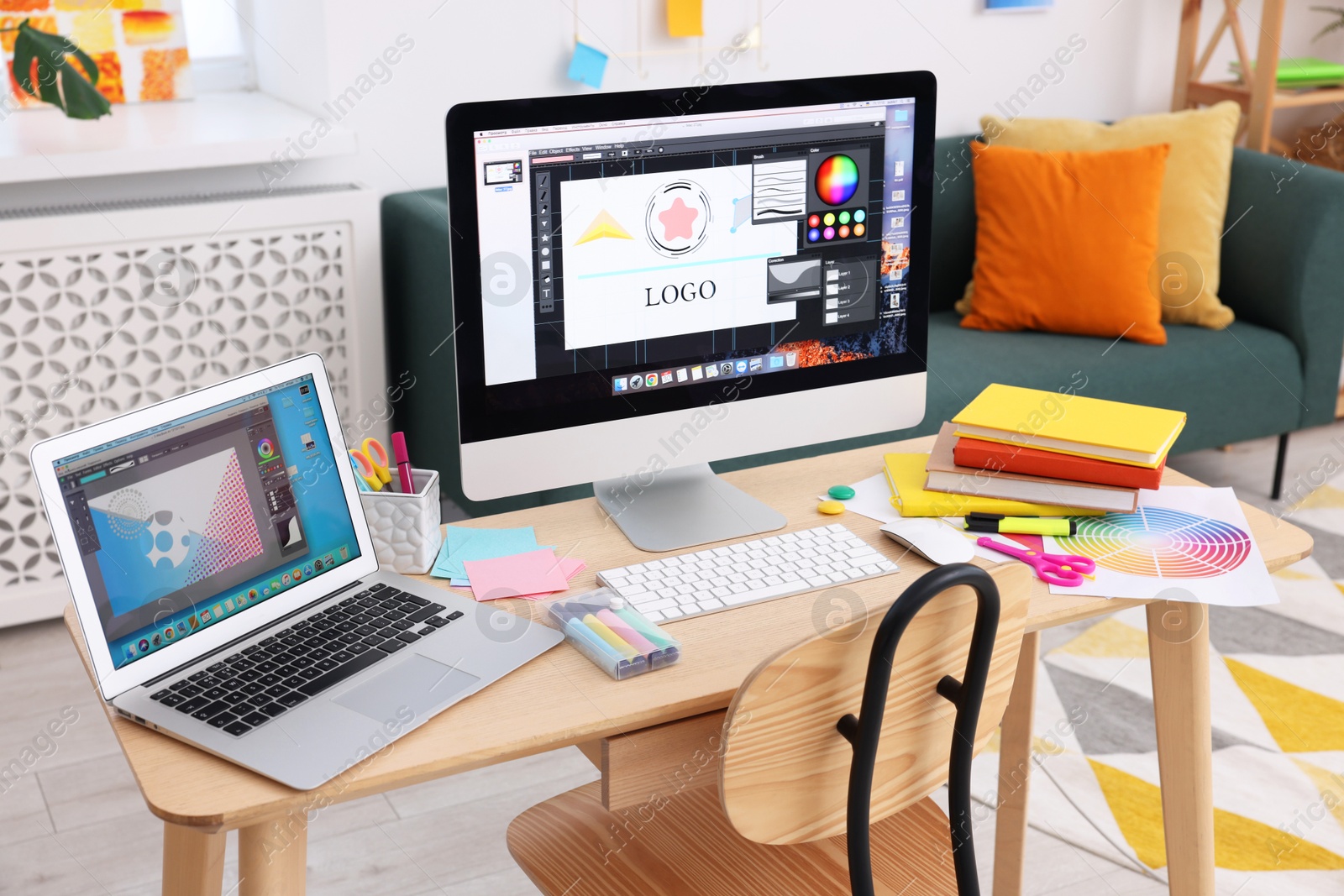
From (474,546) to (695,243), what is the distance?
1.32 feet

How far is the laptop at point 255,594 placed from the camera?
980mm

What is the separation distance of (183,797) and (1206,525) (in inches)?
42.1

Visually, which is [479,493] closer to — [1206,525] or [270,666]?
[270,666]

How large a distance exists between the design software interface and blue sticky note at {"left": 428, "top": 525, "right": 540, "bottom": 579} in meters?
0.18

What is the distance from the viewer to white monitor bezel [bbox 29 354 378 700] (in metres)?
0.97

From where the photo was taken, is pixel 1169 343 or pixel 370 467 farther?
pixel 1169 343

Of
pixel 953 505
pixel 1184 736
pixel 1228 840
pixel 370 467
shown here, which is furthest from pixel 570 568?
pixel 1228 840

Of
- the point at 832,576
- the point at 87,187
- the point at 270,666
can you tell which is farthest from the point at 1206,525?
the point at 87,187

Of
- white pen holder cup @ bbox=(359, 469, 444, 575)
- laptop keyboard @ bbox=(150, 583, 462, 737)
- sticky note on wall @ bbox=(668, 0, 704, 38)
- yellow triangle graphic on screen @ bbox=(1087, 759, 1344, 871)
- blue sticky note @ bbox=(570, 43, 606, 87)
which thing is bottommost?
yellow triangle graphic on screen @ bbox=(1087, 759, 1344, 871)

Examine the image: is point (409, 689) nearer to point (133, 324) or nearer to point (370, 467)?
point (370, 467)

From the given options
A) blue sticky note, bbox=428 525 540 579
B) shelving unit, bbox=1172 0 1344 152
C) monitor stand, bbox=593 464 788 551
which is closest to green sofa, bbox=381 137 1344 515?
shelving unit, bbox=1172 0 1344 152

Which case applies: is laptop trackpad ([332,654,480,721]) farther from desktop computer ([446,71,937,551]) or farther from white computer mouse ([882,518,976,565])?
white computer mouse ([882,518,976,565])

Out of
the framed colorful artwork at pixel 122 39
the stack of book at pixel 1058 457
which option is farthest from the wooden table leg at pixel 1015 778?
the framed colorful artwork at pixel 122 39

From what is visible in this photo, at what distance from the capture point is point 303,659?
1074mm
